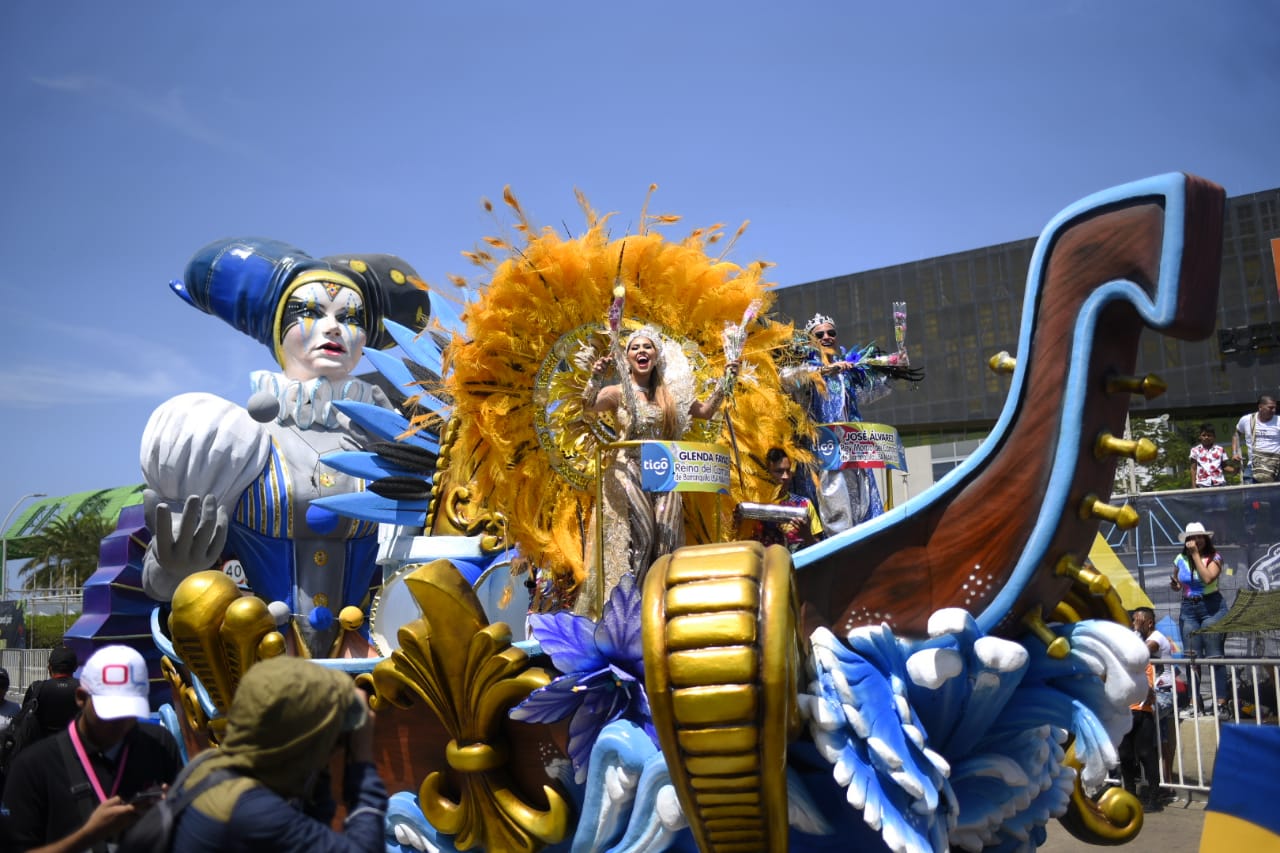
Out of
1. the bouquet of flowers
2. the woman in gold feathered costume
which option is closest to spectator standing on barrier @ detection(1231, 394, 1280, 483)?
the woman in gold feathered costume

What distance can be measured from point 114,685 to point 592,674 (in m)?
1.29

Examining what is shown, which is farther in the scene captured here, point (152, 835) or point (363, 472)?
point (363, 472)

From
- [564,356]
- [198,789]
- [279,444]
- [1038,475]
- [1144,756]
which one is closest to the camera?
[198,789]

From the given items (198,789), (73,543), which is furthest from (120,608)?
(73,543)

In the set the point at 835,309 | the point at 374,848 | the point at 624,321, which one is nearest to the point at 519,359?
the point at 624,321

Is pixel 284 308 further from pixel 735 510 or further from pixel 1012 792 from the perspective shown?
pixel 1012 792

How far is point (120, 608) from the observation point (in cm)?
948

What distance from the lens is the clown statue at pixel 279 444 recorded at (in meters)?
7.09

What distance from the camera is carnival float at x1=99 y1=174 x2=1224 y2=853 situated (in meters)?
2.84

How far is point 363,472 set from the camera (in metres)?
6.12

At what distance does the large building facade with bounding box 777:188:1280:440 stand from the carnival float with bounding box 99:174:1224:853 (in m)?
20.4

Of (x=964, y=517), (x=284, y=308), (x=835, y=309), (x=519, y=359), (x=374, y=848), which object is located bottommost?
(x=374, y=848)

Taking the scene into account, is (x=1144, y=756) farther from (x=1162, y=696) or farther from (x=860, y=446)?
(x=860, y=446)

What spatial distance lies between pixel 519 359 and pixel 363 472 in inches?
65.0
